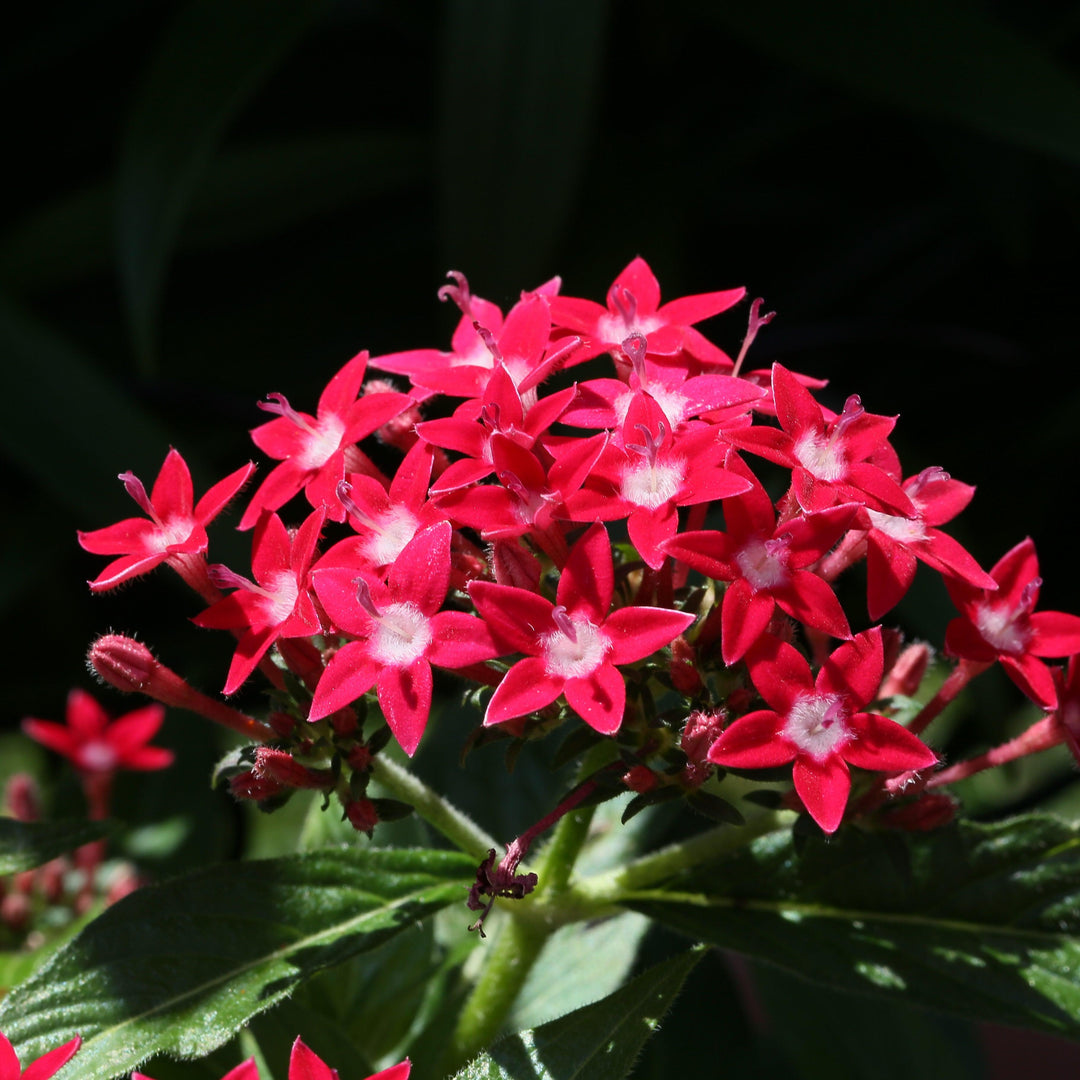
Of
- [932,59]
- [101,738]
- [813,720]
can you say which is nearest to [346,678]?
[813,720]

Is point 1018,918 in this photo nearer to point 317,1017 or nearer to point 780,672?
point 780,672

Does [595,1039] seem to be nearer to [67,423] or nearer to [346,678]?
[346,678]

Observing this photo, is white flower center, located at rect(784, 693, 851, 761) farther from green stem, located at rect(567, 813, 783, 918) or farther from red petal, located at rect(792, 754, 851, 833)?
green stem, located at rect(567, 813, 783, 918)

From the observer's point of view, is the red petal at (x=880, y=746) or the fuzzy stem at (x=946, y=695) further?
the fuzzy stem at (x=946, y=695)

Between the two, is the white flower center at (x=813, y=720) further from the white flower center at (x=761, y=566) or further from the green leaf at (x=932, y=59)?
the green leaf at (x=932, y=59)

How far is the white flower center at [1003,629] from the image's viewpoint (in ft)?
2.32

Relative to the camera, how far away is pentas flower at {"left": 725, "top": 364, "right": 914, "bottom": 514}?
639mm

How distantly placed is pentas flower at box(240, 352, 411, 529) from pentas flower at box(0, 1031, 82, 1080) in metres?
0.31

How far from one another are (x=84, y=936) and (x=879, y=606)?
1.62 feet

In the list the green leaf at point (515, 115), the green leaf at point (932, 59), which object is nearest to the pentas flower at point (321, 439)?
the green leaf at point (515, 115)

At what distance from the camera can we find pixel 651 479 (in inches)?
25.2

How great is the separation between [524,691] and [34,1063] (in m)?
0.31

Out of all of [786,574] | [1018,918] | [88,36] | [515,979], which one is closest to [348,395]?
[786,574]

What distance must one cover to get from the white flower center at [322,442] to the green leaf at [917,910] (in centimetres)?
35
